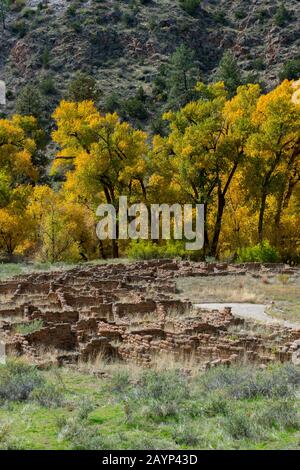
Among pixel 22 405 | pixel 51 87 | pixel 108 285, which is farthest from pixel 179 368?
pixel 51 87

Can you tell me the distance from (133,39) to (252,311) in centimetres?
7089

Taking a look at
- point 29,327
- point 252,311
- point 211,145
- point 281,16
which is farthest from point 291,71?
point 29,327

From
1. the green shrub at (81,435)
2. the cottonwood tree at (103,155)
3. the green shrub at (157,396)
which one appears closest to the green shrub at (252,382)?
the green shrub at (157,396)

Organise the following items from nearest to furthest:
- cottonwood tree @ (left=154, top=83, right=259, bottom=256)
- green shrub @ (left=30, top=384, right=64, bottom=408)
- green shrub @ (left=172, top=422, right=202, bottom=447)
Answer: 1. green shrub @ (left=172, top=422, right=202, bottom=447)
2. green shrub @ (left=30, top=384, right=64, bottom=408)
3. cottonwood tree @ (left=154, top=83, right=259, bottom=256)

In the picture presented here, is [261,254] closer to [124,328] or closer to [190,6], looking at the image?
[124,328]

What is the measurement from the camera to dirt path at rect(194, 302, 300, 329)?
15680mm

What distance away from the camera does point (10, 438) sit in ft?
21.5

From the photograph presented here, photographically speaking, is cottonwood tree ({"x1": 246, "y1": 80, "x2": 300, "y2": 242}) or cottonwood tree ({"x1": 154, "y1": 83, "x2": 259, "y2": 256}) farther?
cottonwood tree ({"x1": 154, "y1": 83, "x2": 259, "y2": 256})

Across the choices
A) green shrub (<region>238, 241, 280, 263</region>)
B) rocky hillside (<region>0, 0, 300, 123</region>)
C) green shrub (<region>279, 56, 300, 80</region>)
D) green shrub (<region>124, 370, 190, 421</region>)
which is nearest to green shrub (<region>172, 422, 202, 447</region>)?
green shrub (<region>124, 370, 190, 421</region>)

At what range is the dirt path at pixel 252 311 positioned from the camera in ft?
51.4

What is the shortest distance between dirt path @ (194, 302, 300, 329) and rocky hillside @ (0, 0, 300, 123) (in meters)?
56.3

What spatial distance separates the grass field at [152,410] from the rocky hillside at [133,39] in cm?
6551

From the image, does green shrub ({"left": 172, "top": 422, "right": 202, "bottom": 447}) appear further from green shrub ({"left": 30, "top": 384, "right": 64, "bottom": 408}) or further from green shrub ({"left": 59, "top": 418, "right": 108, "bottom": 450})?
green shrub ({"left": 30, "top": 384, "right": 64, "bottom": 408})

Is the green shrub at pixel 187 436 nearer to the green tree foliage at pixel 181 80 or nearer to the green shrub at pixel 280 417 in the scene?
the green shrub at pixel 280 417
